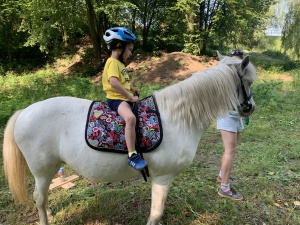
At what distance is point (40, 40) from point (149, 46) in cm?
748

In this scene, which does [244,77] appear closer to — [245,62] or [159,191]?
[245,62]

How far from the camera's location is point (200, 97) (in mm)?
2232

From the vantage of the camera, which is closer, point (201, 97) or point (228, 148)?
point (201, 97)

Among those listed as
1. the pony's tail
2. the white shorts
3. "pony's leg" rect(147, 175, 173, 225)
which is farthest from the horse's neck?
the pony's tail

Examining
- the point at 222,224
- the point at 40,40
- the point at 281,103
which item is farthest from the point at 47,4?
the point at 222,224

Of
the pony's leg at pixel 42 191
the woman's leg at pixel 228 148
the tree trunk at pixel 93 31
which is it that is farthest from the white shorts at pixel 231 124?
the tree trunk at pixel 93 31

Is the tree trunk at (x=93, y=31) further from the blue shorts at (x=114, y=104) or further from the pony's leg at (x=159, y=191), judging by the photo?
the pony's leg at (x=159, y=191)

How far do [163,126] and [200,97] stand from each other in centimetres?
42

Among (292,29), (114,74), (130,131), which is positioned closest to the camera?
(130,131)

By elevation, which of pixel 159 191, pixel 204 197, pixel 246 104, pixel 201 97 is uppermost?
pixel 201 97

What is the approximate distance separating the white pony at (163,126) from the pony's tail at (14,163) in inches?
2.8

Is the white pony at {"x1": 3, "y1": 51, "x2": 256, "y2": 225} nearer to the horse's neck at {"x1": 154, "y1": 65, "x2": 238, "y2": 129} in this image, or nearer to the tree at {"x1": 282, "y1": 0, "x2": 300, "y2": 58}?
the horse's neck at {"x1": 154, "y1": 65, "x2": 238, "y2": 129}

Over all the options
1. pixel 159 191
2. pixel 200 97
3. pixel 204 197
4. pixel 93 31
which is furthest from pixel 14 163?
pixel 93 31

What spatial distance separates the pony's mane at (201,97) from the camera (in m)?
2.22
